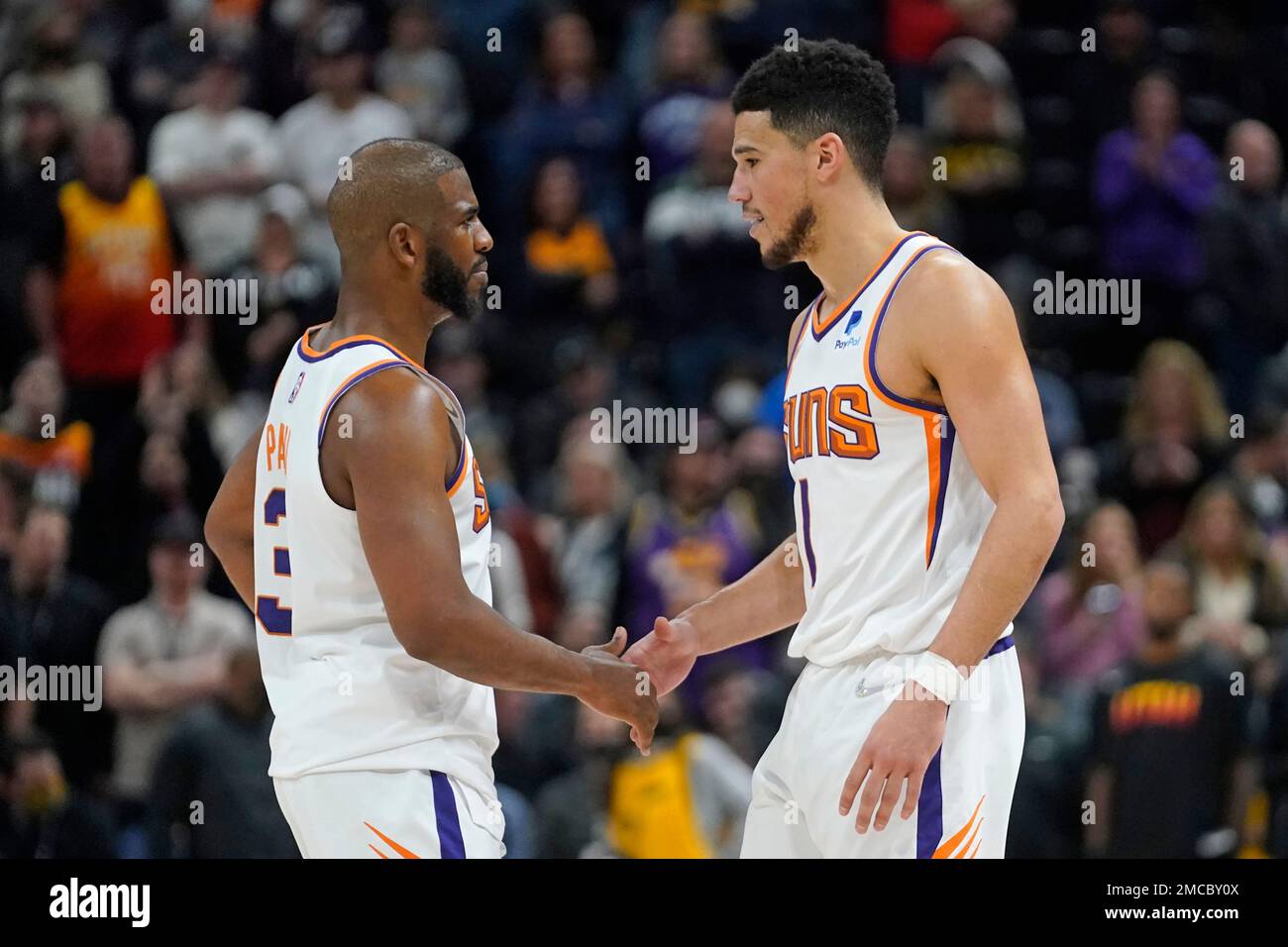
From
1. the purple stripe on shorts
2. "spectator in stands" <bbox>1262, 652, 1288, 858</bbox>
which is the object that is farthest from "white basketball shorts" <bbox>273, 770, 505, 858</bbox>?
"spectator in stands" <bbox>1262, 652, 1288, 858</bbox>

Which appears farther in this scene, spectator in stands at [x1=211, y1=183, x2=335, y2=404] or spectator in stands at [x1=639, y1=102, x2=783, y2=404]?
spectator in stands at [x1=639, y1=102, x2=783, y2=404]

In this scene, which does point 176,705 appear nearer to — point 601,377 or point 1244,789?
point 601,377

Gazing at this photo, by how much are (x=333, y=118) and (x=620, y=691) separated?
614cm

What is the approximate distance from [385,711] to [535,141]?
634 cm

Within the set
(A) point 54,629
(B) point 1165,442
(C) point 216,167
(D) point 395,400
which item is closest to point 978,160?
(B) point 1165,442

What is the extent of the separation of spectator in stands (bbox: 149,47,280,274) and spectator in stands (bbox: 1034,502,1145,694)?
4498 millimetres

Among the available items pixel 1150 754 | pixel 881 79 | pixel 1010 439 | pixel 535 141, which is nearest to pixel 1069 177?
pixel 535 141

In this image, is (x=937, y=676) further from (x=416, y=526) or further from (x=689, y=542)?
(x=689, y=542)

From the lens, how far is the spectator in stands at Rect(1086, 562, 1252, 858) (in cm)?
739

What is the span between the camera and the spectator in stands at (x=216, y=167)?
9742 mm

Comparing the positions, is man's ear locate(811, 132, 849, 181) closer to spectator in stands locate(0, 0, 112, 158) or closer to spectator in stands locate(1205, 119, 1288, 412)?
spectator in stands locate(1205, 119, 1288, 412)

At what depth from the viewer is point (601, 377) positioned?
9.09 meters

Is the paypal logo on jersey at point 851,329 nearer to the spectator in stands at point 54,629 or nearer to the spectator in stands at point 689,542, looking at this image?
the spectator in stands at point 689,542

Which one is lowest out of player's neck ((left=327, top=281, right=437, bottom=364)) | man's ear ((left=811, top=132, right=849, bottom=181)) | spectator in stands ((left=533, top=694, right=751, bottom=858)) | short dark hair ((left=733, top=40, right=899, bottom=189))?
spectator in stands ((left=533, top=694, right=751, bottom=858))
